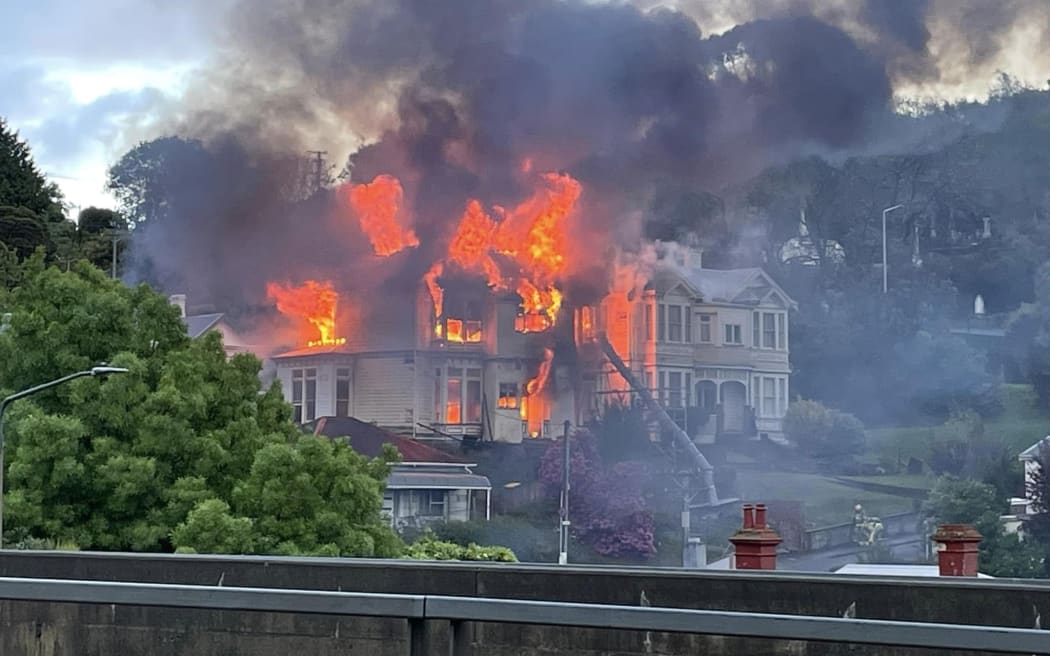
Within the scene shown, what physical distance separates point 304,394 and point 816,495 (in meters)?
22.1

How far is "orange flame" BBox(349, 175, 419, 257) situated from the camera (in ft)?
222

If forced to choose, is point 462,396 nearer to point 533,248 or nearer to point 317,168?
point 533,248

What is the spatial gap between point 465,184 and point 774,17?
46.7 ft

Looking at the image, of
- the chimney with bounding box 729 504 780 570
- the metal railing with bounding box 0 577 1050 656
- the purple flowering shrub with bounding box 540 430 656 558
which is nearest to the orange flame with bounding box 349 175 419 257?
the purple flowering shrub with bounding box 540 430 656 558

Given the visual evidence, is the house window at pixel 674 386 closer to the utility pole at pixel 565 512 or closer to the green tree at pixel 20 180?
the utility pole at pixel 565 512

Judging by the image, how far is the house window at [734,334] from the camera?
203ft

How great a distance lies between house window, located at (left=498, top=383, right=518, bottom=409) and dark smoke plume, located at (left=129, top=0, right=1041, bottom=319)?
16.0 feet

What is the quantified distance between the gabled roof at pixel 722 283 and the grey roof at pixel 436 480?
33.8ft

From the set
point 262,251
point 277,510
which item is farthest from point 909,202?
point 277,510

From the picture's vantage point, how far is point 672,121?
63656mm

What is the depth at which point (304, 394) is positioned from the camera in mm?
67688

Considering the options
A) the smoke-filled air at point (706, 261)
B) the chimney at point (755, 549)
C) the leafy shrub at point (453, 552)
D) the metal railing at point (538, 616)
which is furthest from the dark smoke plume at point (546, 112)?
the metal railing at point (538, 616)

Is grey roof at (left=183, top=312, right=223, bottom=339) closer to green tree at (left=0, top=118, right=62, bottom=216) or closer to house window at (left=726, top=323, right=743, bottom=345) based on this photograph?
house window at (left=726, top=323, right=743, bottom=345)

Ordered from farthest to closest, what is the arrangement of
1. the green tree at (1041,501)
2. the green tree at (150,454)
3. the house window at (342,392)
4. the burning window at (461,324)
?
the house window at (342,392) < the burning window at (461,324) < the green tree at (1041,501) < the green tree at (150,454)
